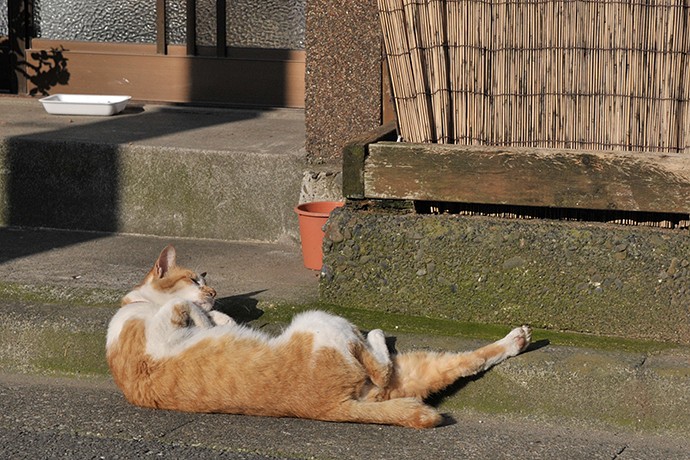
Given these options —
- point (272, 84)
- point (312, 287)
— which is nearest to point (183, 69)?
point (272, 84)

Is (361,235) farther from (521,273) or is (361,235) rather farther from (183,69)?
(183,69)

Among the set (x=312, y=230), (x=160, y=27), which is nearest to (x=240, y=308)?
(x=312, y=230)

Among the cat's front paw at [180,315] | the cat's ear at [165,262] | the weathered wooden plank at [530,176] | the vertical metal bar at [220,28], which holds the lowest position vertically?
the cat's front paw at [180,315]

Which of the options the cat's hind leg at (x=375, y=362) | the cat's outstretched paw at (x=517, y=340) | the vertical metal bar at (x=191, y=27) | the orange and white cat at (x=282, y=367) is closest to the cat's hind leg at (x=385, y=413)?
the orange and white cat at (x=282, y=367)

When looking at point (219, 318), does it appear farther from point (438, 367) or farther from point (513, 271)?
point (513, 271)

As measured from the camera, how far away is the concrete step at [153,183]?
647cm

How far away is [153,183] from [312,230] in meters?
1.32

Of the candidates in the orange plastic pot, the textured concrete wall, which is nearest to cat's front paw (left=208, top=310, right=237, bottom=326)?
the orange plastic pot

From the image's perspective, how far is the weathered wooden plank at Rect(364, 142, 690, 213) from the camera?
15.9 ft

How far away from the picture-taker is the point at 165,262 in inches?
199

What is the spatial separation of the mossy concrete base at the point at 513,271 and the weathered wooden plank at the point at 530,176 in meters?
0.12

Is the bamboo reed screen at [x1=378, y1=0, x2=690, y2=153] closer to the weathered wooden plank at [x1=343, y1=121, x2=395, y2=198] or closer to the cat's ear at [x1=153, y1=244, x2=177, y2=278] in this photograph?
the weathered wooden plank at [x1=343, y1=121, x2=395, y2=198]

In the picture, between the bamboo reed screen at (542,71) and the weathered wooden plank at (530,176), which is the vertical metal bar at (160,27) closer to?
the bamboo reed screen at (542,71)

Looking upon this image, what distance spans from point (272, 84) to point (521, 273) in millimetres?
3874
